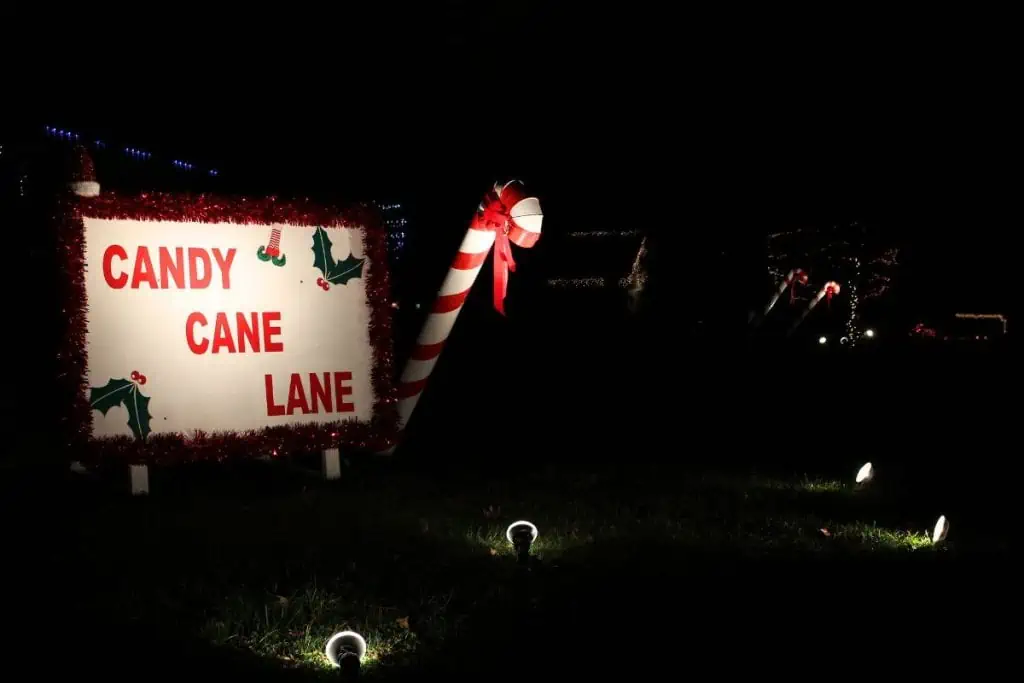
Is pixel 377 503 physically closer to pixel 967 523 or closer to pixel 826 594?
pixel 826 594

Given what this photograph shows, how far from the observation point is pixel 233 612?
4141 millimetres

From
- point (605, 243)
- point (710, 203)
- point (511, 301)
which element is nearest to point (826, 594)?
point (710, 203)

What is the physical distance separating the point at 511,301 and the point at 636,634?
1903 cm

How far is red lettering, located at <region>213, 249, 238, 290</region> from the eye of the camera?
670 centimetres

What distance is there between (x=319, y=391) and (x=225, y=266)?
125cm

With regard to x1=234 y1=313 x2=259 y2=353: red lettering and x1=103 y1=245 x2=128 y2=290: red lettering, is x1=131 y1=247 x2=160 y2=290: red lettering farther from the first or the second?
x1=234 y1=313 x2=259 y2=353: red lettering

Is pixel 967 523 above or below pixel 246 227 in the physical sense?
below

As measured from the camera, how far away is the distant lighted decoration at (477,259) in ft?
25.7

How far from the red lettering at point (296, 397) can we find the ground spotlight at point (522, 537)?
2.49 metres

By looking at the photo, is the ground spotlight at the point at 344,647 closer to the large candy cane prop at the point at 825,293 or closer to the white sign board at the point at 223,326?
the white sign board at the point at 223,326

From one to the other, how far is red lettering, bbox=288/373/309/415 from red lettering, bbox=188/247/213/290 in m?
1.01

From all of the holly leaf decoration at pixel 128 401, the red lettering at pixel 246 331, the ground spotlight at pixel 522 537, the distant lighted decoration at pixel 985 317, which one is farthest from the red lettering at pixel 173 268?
the distant lighted decoration at pixel 985 317

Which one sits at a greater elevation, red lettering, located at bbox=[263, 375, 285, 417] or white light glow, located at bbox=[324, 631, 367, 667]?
red lettering, located at bbox=[263, 375, 285, 417]

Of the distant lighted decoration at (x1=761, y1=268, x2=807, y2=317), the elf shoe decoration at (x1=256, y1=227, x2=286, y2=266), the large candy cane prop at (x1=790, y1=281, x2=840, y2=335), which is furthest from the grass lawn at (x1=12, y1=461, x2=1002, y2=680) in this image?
the large candy cane prop at (x1=790, y1=281, x2=840, y2=335)
